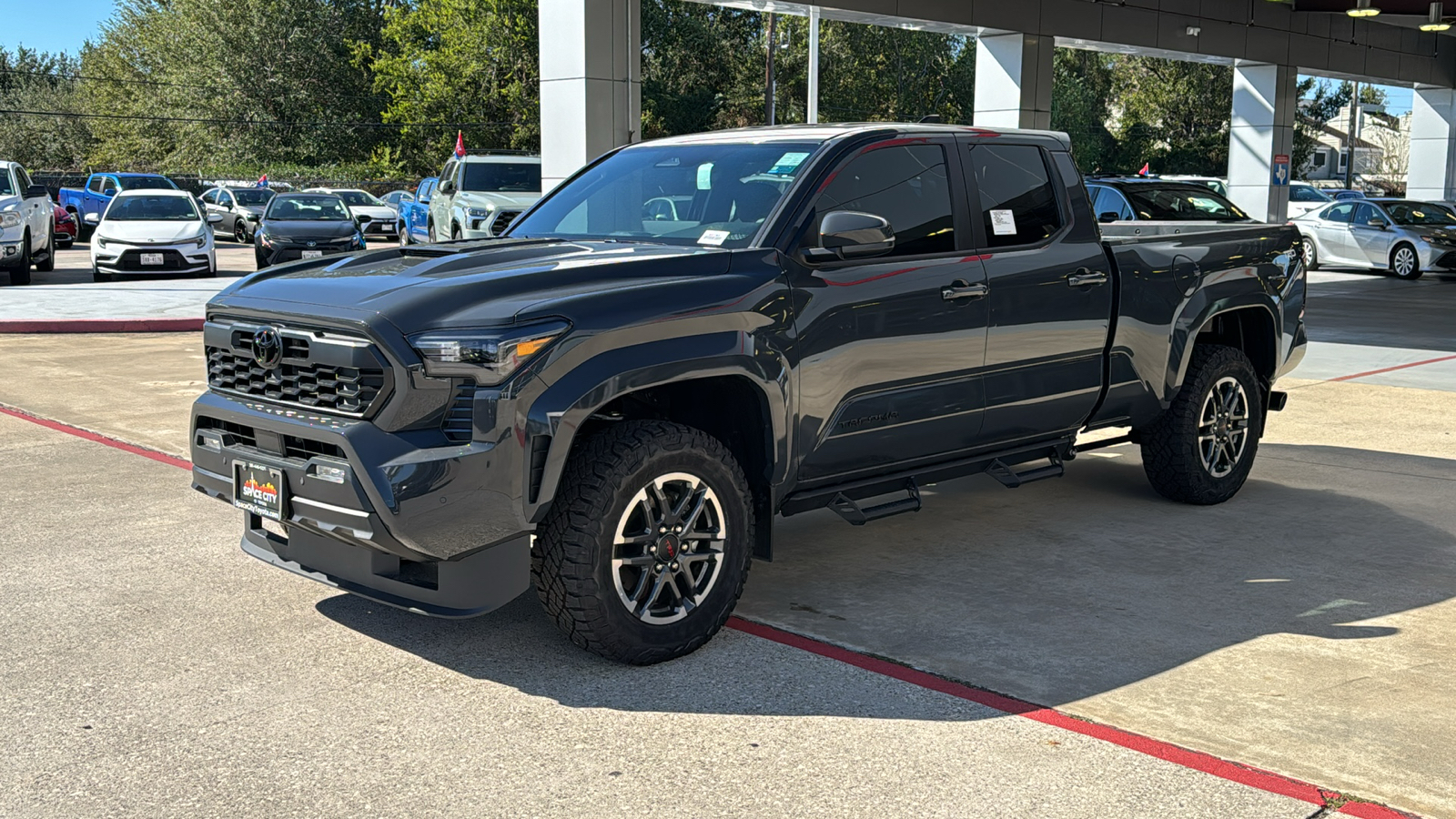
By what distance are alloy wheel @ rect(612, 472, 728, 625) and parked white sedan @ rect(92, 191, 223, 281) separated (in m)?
19.1

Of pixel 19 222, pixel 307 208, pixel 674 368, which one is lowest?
pixel 674 368

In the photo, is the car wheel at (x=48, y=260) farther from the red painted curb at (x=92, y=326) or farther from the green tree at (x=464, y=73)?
the green tree at (x=464, y=73)

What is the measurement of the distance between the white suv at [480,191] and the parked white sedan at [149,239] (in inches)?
152

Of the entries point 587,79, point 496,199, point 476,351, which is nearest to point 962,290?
point 476,351

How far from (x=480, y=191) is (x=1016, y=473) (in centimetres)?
1559

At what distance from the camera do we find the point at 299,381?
4.87m

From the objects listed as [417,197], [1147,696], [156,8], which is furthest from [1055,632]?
[156,8]

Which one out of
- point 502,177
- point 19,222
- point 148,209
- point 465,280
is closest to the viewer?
point 465,280

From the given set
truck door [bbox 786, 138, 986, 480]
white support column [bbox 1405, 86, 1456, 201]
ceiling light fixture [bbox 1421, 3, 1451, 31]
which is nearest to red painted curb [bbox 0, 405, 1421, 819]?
truck door [bbox 786, 138, 986, 480]

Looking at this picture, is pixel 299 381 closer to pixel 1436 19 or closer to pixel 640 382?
pixel 640 382

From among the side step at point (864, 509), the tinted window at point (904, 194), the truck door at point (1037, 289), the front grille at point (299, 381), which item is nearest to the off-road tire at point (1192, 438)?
the truck door at point (1037, 289)

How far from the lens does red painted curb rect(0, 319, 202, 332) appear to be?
15711mm

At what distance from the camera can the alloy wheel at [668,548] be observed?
488 cm

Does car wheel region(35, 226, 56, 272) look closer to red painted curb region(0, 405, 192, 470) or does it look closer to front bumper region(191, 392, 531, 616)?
red painted curb region(0, 405, 192, 470)
